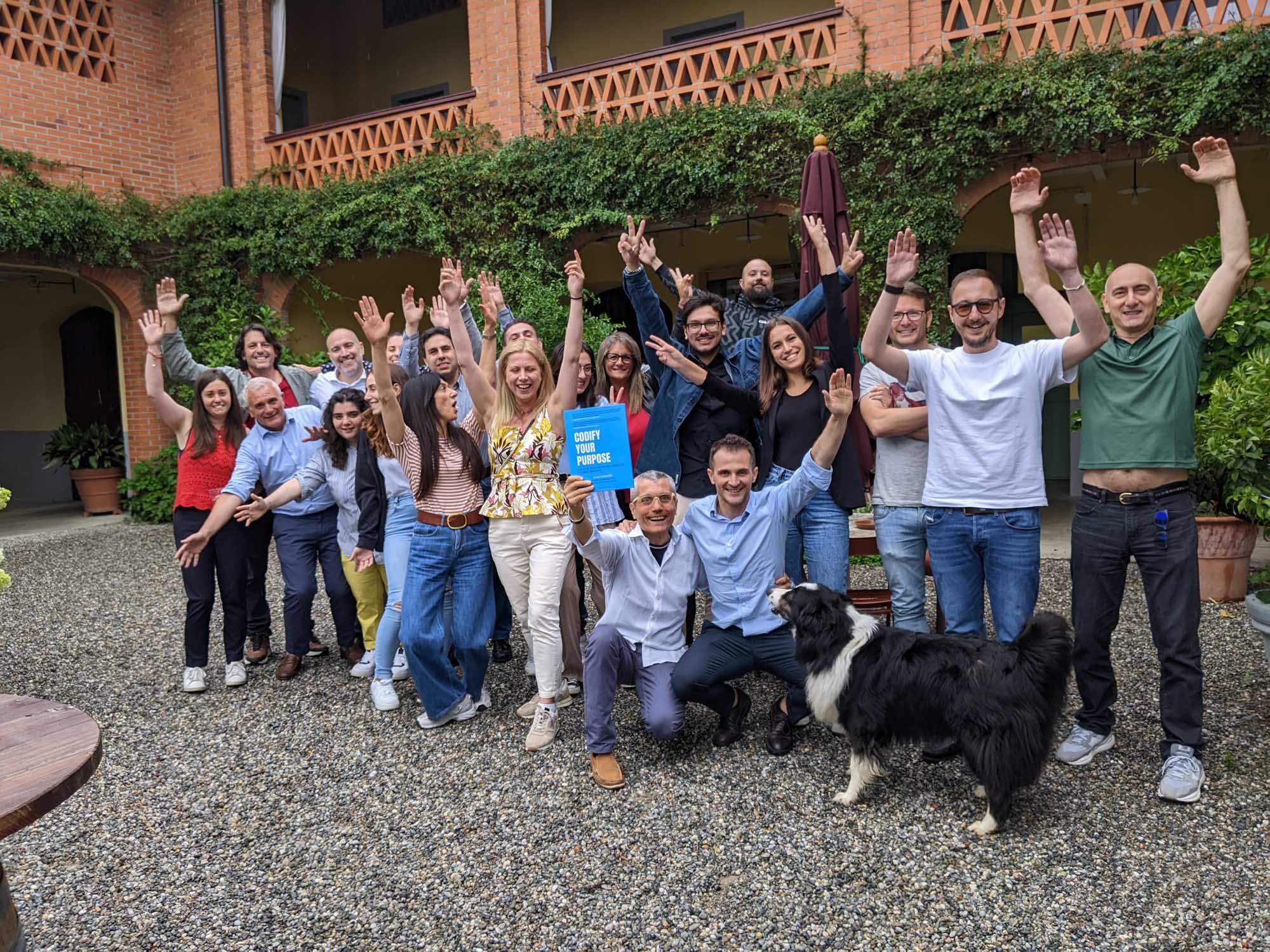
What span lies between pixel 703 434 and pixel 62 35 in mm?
13165

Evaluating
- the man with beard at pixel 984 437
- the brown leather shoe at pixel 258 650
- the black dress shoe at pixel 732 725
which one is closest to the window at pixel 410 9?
the brown leather shoe at pixel 258 650

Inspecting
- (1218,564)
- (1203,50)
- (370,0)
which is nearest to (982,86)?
(1203,50)

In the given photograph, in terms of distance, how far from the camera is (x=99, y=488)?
14.3 meters

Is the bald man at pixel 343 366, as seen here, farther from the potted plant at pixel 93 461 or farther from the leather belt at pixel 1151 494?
the potted plant at pixel 93 461

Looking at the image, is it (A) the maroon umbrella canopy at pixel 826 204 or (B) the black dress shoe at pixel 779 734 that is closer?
(B) the black dress shoe at pixel 779 734

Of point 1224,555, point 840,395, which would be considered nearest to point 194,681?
point 840,395

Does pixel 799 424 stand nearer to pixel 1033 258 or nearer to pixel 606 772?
pixel 1033 258

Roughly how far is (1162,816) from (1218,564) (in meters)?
3.65

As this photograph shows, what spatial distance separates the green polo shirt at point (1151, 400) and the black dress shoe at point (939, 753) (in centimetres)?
138

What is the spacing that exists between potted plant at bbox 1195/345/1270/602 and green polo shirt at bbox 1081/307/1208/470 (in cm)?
154

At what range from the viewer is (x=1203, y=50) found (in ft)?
25.9

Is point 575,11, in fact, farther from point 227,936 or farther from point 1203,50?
point 227,936

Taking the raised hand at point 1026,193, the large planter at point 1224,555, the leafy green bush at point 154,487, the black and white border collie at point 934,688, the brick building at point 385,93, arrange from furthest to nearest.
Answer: the leafy green bush at point 154,487
the brick building at point 385,93
the large planter at point 1224,555
the raised hand at point 1026,193
the black and white border collie at point 934,688

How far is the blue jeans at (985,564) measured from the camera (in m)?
3.67
